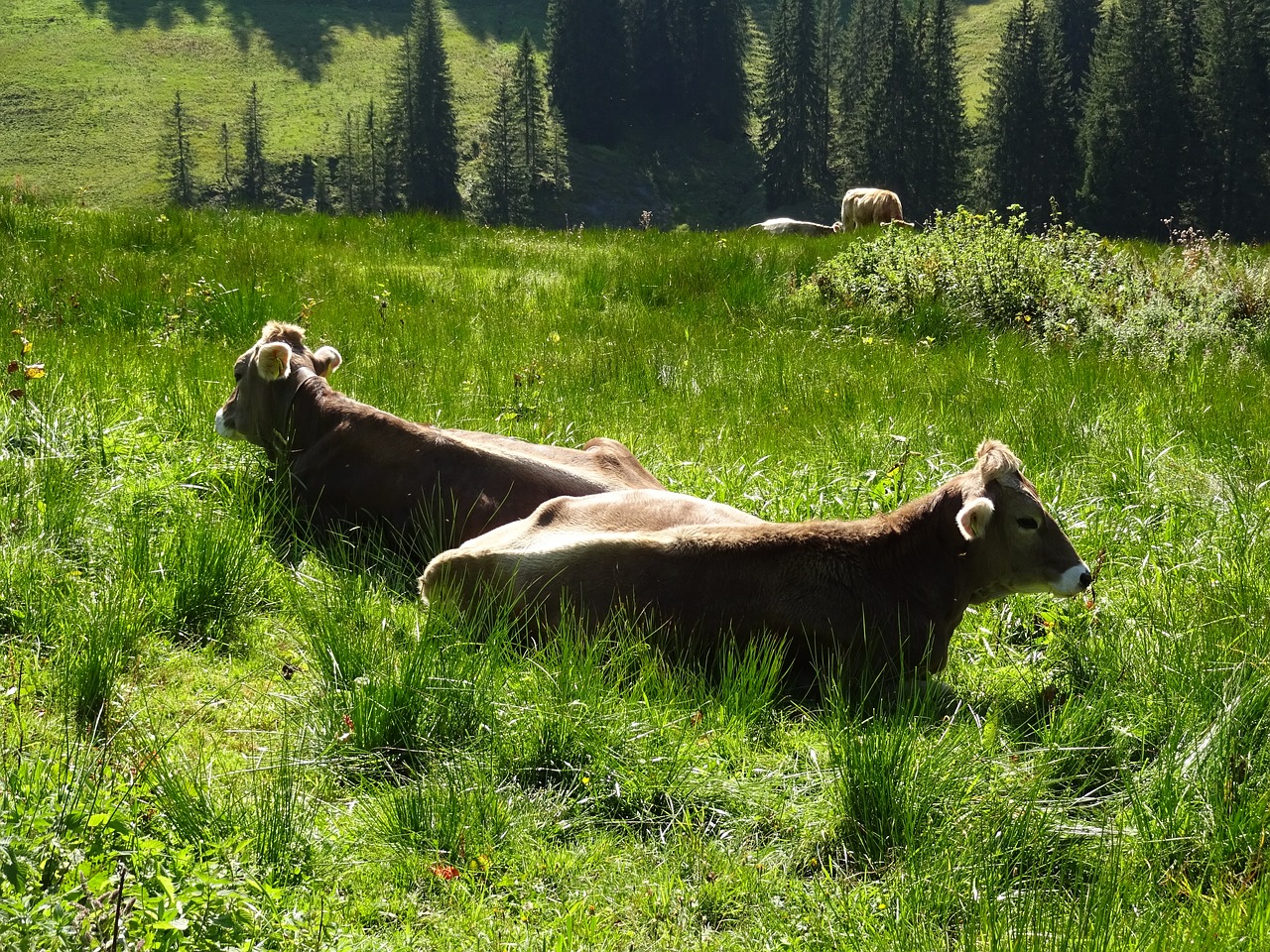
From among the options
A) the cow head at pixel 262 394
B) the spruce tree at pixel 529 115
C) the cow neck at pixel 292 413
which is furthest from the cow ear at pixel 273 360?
the spruce tree at pixel 529 115

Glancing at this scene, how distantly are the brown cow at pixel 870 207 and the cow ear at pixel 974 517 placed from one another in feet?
84.5

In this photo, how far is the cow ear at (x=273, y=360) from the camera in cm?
779

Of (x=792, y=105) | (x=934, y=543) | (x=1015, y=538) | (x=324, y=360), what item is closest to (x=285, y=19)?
(x=792, y=105)

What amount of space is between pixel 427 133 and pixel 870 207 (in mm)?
94067

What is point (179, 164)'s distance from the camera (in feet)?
396

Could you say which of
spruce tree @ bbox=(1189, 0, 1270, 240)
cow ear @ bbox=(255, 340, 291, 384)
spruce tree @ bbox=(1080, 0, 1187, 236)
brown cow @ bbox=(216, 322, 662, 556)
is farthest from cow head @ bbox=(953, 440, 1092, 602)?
spruce tree @ bbox=(1189, 0, 1270, 240)

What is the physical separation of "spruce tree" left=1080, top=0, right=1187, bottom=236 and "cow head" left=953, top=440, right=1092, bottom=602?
80.1 metres

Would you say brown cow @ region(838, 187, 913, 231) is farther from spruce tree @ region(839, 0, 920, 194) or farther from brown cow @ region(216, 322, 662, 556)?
spruce tree @ region(839, 0, 920, 194)

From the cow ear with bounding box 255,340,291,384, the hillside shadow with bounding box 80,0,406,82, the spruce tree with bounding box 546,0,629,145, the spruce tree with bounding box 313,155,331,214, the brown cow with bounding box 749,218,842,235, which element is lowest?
the spruce tree with bounding box 313,155,331,214

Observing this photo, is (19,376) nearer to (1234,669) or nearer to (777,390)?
(777,390)

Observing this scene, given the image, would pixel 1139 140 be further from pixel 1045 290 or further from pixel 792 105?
pixel 1045 290

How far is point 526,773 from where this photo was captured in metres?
4.23

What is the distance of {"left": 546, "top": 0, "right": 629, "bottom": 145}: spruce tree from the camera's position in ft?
451

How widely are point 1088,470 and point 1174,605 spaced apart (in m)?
2.38
